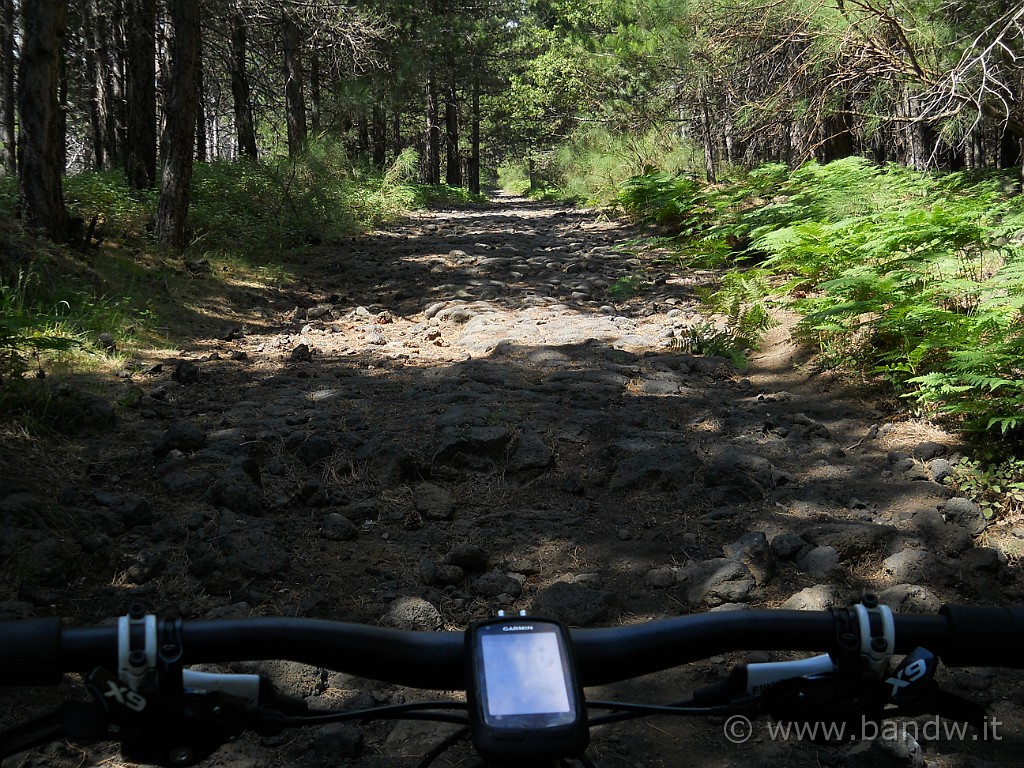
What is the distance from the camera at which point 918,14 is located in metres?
9.48

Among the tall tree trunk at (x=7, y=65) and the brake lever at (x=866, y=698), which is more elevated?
the tall tree trunk at (x=7, y=65)

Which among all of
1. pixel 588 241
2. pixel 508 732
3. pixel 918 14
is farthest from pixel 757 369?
pixel 588 241

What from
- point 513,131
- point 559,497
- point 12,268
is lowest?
point 559,497

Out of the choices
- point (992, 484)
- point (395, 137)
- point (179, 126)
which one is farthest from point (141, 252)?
point (395, 137)

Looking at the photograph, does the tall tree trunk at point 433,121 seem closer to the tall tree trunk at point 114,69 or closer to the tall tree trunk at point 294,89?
the tall tree trunk at point 114,69

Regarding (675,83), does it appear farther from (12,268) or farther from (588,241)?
(12,268)

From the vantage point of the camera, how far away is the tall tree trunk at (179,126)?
1019 cm

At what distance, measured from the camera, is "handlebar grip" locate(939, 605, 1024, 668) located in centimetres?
119

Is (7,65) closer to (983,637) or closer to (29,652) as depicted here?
(29,652)

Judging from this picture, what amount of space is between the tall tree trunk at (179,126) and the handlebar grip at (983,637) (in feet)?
34.3

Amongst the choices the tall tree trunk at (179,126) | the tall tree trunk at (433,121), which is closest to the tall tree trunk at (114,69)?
the tall tree trunk at (179,126)

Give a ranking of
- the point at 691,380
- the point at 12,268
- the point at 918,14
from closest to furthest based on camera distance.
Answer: the point at 691,380
the point at 12,268
the point at 918,14

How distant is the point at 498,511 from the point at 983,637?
10.6ft

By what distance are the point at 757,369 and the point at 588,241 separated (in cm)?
884
